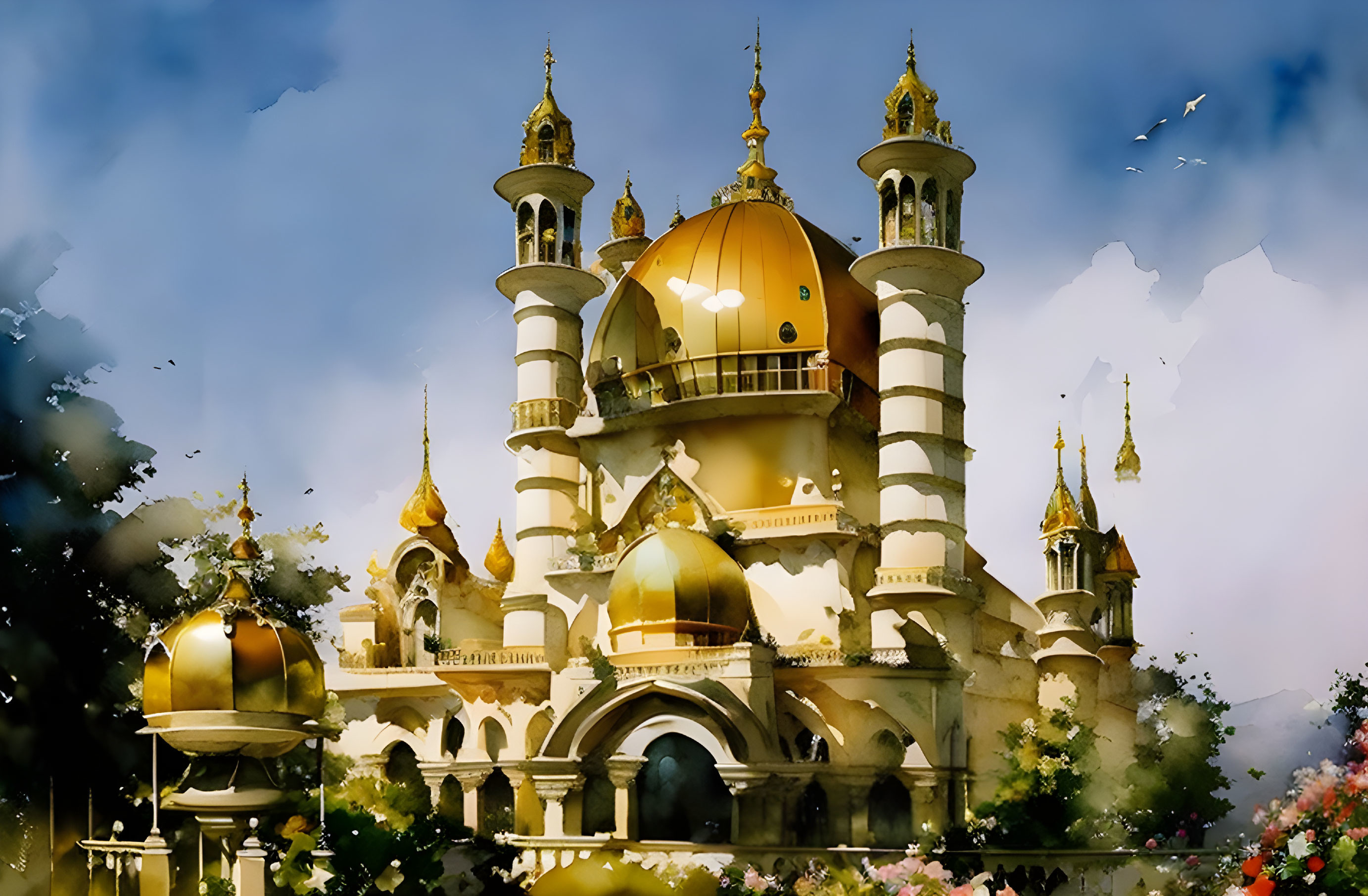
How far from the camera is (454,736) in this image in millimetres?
31547

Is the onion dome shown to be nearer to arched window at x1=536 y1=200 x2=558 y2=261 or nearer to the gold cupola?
arched window at x1=536 y1=200 x2=558 y2=261

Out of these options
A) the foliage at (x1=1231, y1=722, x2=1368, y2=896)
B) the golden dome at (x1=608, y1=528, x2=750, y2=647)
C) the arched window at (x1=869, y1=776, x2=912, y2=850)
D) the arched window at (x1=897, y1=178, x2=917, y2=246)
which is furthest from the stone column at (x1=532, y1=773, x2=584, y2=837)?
the foliage at (x1=1231, y1=722, x2=1368, y2=896)

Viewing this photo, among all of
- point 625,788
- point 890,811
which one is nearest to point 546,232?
point 625,788

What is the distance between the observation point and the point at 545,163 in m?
30.2

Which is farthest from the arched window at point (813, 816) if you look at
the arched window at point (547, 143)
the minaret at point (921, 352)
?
the arched window at point (547, 143)

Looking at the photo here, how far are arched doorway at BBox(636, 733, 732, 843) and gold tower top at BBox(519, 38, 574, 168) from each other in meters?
11.1

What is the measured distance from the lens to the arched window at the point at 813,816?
25328 millimetres

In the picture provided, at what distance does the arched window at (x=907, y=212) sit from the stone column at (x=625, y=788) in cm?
939

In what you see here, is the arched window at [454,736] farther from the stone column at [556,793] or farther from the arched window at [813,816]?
the arched window at [813,816]

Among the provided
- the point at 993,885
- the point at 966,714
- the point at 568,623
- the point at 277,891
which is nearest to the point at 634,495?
the point at 568,623

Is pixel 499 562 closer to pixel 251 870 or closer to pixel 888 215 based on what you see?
pixel 888 215

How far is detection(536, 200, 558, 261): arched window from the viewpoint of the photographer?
3034 centimetres

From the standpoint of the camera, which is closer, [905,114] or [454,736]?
[905,114]

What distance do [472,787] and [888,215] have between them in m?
12.3
